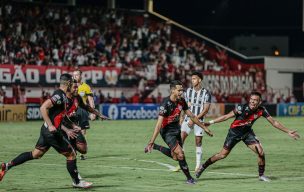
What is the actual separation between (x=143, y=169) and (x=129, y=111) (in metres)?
29.5

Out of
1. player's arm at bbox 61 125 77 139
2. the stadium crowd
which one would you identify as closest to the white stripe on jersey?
player's arm at bbox 61 125 77 139

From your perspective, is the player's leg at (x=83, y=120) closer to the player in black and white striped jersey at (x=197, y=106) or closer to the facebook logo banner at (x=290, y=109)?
the player in black and white striped jersey at (x=197, y=106)

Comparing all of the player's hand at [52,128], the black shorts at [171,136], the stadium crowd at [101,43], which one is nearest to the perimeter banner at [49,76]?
the stadium crowd at [101,43]

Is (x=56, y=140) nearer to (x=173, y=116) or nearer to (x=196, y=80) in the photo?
(x=173, y=116)

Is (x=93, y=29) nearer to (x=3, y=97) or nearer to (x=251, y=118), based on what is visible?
(x=3, y=97)

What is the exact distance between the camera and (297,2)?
74188 millimetres

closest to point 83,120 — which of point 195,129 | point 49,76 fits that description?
point 195,129

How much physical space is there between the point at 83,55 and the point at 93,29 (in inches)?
148

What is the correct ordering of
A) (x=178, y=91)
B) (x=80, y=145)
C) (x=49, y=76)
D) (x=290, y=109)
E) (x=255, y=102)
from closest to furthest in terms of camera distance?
(x=178, y=91) < (x=255, y=102) < (x=80, y=145) < (x=49, y=76) < (x=290, y=109)

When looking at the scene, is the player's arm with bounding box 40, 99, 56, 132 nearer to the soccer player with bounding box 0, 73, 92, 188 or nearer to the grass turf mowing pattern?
the soccer player with bounding box 0, 73, 92, 188

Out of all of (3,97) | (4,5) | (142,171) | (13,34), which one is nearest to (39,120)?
(3,97)

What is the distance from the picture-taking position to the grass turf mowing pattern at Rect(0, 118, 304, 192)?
14981mm

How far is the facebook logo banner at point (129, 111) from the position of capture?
46.7m

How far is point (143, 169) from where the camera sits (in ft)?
60.2
